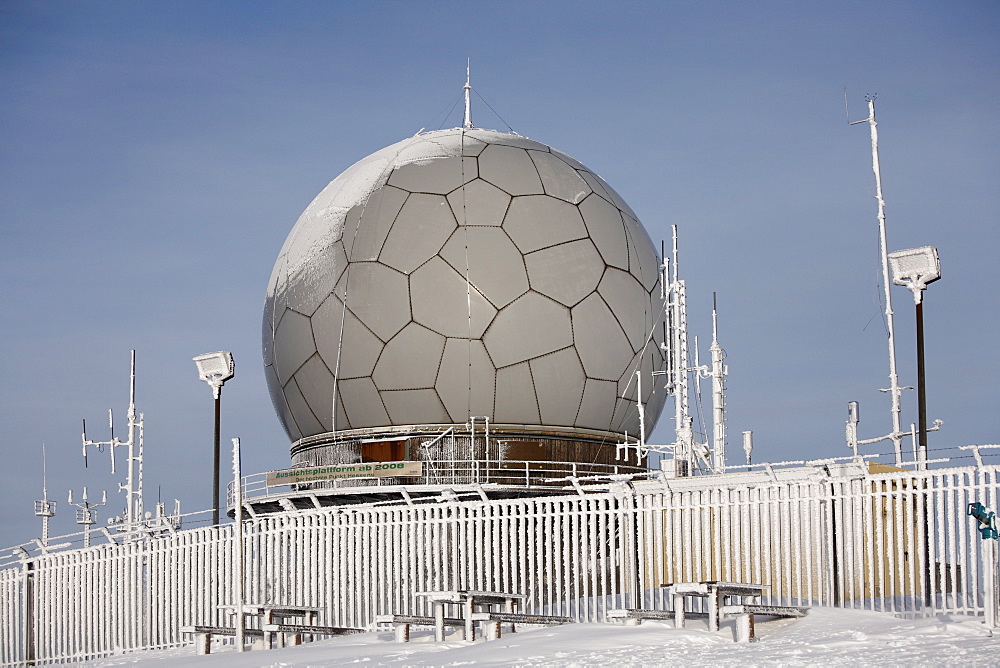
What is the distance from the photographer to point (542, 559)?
1805 centimetres

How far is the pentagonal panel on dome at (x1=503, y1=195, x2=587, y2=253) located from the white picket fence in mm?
4884

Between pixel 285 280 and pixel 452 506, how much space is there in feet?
24.1

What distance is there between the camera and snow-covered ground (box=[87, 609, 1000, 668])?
10500 mm

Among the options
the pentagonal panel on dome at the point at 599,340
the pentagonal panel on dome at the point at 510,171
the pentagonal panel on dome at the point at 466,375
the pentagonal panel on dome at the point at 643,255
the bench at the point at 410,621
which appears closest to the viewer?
the bench at the point at 410,621

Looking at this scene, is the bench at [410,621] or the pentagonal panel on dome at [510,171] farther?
the pentagonal panel on dome at [510,171]

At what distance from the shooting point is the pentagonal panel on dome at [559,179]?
23.5m

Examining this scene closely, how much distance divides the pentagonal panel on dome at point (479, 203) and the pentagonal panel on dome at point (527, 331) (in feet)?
5.35

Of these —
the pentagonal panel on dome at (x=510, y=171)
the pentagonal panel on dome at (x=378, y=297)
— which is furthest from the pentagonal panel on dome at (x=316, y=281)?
the pentagonal panel on dome at (x=510, y=171)

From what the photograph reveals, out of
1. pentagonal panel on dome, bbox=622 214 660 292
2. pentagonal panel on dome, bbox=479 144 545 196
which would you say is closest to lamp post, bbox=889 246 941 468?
pentagonal panel on dome, bbox=622 214 660 292

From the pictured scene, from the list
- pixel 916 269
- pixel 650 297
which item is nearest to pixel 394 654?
pixel 916 269

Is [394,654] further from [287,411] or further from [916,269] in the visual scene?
[287,411]

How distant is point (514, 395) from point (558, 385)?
83 cm

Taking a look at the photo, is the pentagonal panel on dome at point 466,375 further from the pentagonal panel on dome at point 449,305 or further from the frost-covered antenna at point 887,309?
the frost-covered antenna at point 887,309

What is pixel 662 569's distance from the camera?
17.8m
